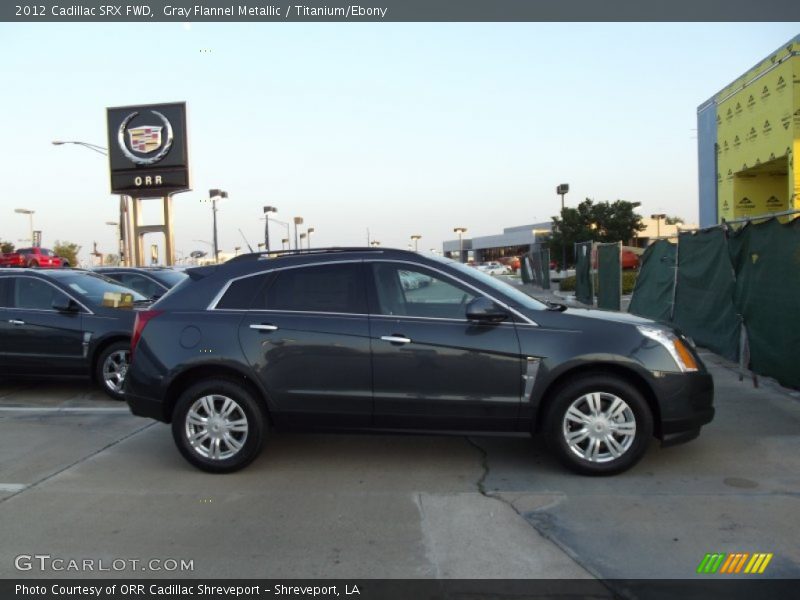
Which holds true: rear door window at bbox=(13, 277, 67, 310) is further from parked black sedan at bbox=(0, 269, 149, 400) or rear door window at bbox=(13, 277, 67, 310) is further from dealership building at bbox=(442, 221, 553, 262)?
dealership building at bbox=(442, 221, 553, 262)

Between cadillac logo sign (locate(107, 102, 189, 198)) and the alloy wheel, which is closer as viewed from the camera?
the alloy wheel

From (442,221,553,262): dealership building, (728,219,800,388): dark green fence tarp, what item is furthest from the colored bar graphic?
(442,221,553,262): dealership building

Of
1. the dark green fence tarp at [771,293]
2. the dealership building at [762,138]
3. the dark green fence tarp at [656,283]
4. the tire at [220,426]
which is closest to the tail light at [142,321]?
the tire at [220,426]

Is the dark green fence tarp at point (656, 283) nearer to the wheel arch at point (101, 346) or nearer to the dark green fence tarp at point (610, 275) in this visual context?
the dark green fence tarp at point (610, 275)

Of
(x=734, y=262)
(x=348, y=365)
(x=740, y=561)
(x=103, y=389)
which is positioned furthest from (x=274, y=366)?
(x=734, y=262)

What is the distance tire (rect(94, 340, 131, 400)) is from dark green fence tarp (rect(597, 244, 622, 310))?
10464 millimetres

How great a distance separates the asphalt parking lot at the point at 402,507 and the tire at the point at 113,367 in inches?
64.3

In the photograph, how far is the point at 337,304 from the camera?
218 inches

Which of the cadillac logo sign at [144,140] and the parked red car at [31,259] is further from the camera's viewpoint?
the parked red car at [31,259]

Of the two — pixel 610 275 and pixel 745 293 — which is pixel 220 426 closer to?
pixel 745 293

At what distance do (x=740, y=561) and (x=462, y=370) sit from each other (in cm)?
221

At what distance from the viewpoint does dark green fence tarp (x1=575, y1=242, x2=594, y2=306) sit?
19438 millimetres

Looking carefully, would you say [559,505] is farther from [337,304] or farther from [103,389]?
[103,389]

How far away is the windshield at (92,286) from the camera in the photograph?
8.80 meters
